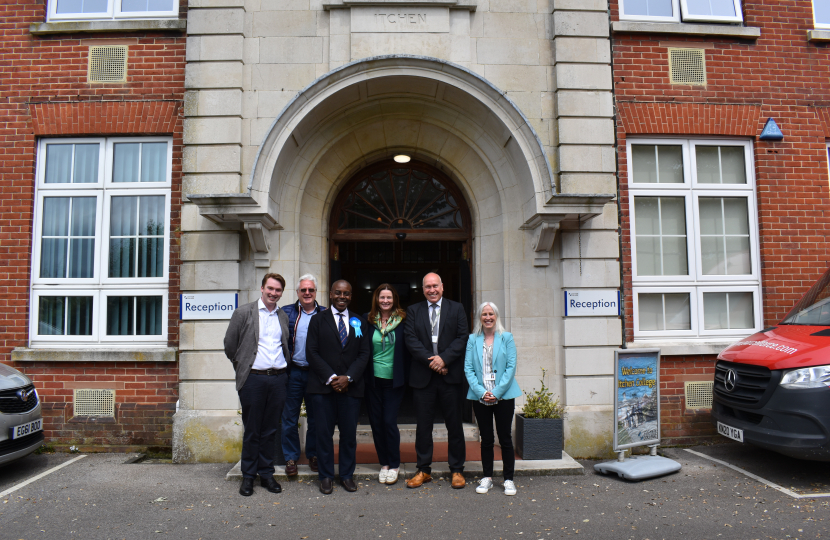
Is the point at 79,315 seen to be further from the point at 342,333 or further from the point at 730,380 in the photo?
the point at 730,380

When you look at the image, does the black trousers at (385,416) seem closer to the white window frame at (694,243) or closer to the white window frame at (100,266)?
the white window frame at (100,266)

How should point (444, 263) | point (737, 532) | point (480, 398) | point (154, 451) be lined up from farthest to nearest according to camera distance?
1. point (444, 263)
2. point (154, 451)
3. point (480, 398)
4. point (737, 532)

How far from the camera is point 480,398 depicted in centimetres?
459

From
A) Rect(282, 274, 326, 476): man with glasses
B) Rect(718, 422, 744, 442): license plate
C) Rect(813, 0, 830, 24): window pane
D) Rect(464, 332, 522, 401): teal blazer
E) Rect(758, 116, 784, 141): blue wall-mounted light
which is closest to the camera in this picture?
Rect(464, 332, 522, 401): teal blazer

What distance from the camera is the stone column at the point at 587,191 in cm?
597

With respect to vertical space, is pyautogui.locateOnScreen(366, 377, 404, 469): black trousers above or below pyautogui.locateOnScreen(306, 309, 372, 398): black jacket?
below

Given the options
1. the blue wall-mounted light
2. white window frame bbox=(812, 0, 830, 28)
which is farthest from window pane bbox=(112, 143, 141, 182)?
white window frame bbox=(812, 0, 830, 28)

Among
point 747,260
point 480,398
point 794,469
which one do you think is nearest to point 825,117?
point 747,260

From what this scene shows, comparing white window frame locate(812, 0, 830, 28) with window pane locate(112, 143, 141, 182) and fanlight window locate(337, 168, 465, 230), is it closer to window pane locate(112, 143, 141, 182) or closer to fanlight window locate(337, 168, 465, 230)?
fanlight window locate(337, 168, 465, 230)

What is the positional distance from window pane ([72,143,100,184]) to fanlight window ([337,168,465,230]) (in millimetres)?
3239

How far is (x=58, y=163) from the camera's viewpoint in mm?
6637

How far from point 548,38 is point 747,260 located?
394 centimetres

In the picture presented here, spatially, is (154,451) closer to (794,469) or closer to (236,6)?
(236,6)

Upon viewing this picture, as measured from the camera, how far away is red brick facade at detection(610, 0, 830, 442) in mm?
6613
